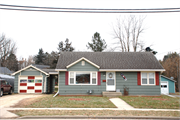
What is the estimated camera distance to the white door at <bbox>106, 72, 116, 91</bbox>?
1725cm

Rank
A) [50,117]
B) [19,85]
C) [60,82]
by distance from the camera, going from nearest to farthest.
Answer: [50,117] → [60,82] → [19,85]

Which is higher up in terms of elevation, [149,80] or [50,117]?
[149,80]

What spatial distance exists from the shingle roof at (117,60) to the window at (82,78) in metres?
1.29

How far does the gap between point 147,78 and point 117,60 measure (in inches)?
146

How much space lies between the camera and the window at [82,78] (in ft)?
56.1

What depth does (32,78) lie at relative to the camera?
19.6m

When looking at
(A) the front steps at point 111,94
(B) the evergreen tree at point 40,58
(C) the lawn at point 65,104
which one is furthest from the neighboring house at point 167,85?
(B) the evergreen tree at point 40,58

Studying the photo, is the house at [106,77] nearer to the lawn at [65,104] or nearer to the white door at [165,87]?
the lawn at [65,104]

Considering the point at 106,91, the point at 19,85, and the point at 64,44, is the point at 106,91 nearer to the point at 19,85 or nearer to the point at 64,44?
the point at 19,85

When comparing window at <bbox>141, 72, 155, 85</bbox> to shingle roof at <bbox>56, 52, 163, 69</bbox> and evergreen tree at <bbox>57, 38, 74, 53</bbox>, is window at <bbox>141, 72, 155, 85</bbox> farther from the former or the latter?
evergreen tree at <bbox>57, 38, 74, 53</bbox>

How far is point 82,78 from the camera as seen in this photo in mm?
17141

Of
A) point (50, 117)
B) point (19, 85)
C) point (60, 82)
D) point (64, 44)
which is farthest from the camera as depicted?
point (64, 44)

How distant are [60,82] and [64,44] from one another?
30.3m

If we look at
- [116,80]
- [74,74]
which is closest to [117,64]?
[116,80]
